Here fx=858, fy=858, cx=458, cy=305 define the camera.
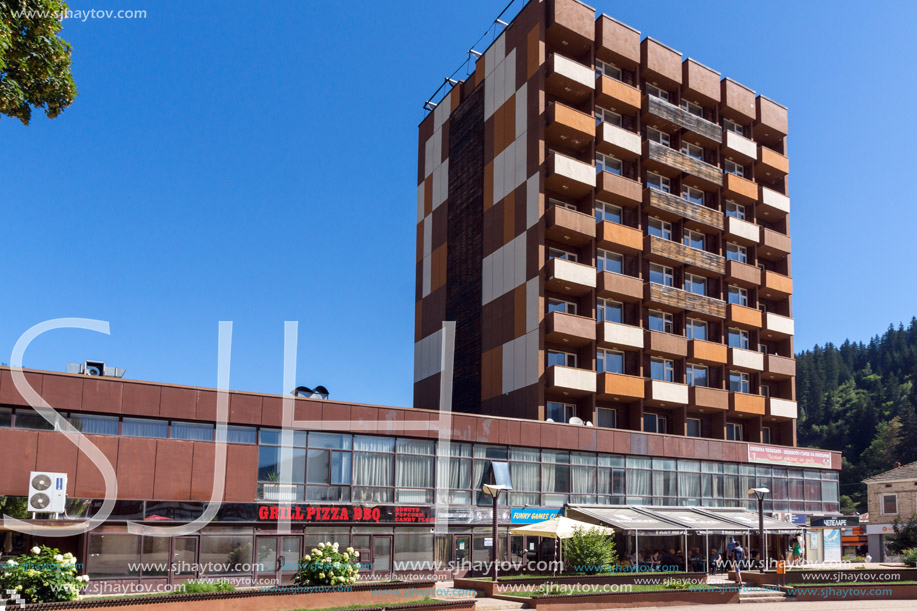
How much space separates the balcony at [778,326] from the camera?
54812 mm

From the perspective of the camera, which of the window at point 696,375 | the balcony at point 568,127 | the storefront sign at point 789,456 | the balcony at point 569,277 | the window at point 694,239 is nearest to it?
the balcony at point 569,277

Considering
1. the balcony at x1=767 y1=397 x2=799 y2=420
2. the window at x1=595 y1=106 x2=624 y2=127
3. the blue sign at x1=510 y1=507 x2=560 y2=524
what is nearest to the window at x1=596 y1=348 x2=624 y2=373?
the blue sign at x1=510 y1=507 x2=560 y2=524

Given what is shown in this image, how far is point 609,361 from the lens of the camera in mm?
46906

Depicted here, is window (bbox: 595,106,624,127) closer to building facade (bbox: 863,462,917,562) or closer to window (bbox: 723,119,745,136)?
window (bbox: 723,119,745,136)

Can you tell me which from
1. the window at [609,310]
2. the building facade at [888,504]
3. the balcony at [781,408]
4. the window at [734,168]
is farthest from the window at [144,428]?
the building facade at [888,504]

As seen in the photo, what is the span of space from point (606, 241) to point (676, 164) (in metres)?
8.18

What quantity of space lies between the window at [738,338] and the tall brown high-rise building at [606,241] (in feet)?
0.42

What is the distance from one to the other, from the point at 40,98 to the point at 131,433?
1847 centimetres

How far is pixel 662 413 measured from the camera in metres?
49.4

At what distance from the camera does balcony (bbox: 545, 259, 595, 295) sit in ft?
146

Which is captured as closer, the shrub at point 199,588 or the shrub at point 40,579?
the shrub at point 40,579

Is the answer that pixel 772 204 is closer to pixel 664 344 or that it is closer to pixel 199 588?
pixel 664 344

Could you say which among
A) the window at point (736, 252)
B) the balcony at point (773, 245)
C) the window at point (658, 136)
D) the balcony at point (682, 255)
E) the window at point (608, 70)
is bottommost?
the balcony at point (682, 255)

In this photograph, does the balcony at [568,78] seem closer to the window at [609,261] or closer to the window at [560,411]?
the window at [609,261]
